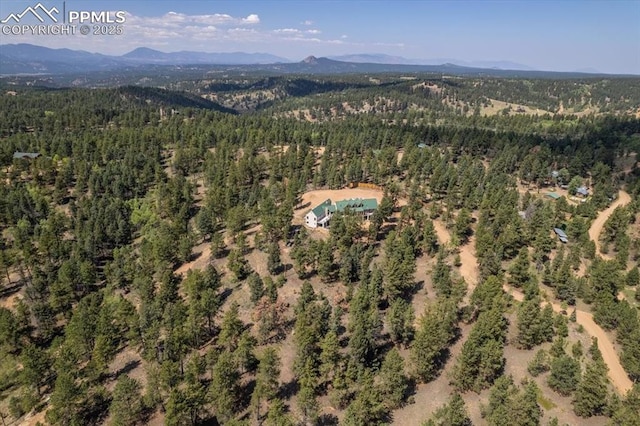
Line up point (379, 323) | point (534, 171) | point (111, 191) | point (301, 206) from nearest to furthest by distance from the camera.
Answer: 1. point (379, 323)
2. point (301, 206)
3. point (111, 191)
4. point (534, 171)

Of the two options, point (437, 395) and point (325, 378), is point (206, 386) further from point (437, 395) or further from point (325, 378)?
point (437, 395)

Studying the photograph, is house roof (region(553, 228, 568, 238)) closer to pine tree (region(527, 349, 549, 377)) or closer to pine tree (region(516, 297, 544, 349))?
pine tree (region(516, 297, 544, 349))

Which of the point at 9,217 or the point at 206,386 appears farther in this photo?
the point at 9,217

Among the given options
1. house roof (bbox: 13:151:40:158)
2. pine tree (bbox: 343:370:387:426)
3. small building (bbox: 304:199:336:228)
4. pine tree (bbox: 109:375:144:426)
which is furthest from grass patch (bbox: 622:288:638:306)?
house roof (bbox: 13:151:40:158)

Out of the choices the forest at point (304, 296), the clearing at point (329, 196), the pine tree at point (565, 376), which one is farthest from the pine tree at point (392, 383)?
the clearing at point (329, 196)

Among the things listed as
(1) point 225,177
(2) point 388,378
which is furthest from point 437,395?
(1) point 225,177

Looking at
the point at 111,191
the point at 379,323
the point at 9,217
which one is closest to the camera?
the point at 379,323

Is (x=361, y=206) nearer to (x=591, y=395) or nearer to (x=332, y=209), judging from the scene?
(x=332, y=209)
